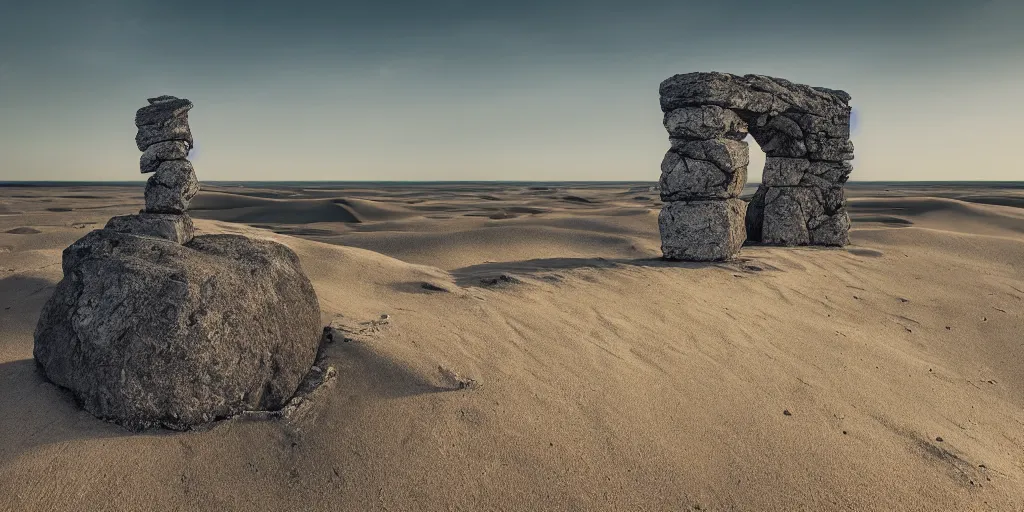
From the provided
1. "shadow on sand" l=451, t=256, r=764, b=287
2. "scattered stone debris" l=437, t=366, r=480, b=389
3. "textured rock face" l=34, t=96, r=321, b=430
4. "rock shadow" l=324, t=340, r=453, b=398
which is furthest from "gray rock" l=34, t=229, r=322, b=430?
"shadow on sand" l=451, t=256, r=764, b=287

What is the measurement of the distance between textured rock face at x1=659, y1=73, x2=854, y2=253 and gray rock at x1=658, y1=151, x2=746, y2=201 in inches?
0.7

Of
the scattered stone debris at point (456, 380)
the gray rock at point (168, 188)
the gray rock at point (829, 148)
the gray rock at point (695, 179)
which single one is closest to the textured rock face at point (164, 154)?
the gray rock at point (168, 188)

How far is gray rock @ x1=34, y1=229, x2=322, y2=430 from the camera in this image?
386cm

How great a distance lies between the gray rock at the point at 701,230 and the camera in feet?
33.9

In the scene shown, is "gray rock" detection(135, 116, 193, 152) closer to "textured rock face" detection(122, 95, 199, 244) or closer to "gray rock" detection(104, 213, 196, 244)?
"textured rock face" detection(122, 95, 199, 244)

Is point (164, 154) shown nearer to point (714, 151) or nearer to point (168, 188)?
point (168, 188)

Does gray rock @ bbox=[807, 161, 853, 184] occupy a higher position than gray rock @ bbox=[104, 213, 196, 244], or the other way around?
gray rock @ bbox=[807, 161, 853, 184]

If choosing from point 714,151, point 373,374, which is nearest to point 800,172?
point 714,151

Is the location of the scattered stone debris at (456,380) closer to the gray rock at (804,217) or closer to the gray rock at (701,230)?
the gray rock at (701,230)

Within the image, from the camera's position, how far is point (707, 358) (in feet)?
20.2

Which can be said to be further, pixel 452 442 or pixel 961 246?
pixel 961 246

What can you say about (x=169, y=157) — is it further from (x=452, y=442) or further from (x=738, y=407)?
(x=738, y=407)

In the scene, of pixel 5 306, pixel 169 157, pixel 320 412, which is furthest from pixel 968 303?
pixel 5 306

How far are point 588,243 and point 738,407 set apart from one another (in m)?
9.55
